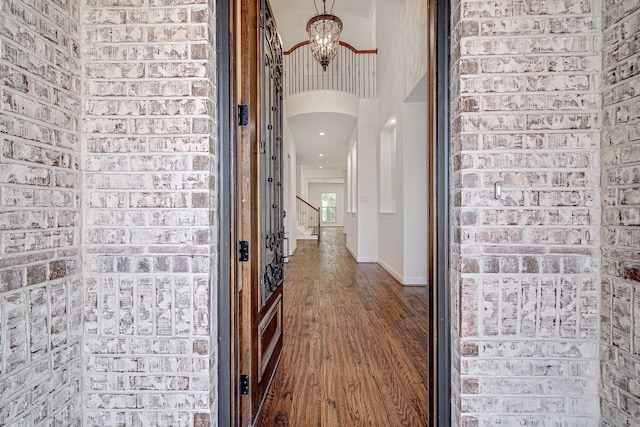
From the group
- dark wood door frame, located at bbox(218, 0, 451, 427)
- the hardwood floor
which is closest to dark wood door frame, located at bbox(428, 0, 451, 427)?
dark wood door frame, located at bbox(218, 0, 451, 427)

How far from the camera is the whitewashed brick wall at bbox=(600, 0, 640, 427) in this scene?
1.09m

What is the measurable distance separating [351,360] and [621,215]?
176 centimetres

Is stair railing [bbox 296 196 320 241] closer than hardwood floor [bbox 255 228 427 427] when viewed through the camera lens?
No

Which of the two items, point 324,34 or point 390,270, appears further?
point 390,270

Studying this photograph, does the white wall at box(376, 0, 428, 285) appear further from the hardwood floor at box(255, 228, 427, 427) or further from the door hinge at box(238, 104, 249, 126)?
the door hinge at box(238, 104, 249, 126)

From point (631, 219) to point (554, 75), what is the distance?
61 cm

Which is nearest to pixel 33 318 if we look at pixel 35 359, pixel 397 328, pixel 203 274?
pixel 35 359

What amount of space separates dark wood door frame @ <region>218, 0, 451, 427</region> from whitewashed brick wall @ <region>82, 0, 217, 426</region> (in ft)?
0.21

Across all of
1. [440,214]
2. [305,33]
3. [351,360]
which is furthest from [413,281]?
[305,33]

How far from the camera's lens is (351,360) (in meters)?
2.24

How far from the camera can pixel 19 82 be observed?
970mm

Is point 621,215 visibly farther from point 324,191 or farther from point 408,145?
point 324,191

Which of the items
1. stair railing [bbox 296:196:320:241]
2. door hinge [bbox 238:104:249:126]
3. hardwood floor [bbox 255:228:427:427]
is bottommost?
hardwood floor [bbox 255:228:427:427]

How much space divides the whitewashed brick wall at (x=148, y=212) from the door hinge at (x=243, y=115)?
0.67 feet
